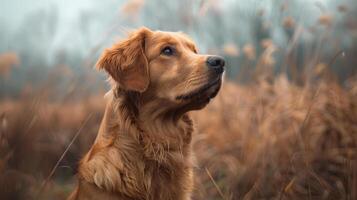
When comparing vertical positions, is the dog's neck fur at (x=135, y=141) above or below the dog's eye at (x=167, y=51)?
below

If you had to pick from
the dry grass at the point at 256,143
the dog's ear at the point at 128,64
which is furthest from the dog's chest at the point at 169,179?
A: the dog's ear at the point at 128,64

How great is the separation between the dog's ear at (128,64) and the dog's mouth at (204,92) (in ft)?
0.98

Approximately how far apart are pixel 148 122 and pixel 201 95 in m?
0.44

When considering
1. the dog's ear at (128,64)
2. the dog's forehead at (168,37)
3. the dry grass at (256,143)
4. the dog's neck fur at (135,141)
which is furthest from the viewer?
the dog's forehead at (168,37)

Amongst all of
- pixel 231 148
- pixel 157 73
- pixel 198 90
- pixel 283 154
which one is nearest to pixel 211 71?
pixel 198 90

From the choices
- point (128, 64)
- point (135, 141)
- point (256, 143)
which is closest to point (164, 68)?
point (128, 64)

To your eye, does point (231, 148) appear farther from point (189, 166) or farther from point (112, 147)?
point (112, 147)

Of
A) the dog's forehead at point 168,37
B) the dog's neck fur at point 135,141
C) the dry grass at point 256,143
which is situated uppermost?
the dog's forehead at point 168,37

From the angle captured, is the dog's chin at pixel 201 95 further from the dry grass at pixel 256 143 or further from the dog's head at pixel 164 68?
the dry grass at pixel 256 143

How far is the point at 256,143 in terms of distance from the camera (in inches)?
202

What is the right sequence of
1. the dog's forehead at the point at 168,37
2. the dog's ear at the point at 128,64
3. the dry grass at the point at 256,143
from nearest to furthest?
1. the dog's ear at the point at 128,64
2. the dry grass at the point at 256,143
3. the dog's forehead at the point at 168,37

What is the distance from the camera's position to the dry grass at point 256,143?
12.3 feet

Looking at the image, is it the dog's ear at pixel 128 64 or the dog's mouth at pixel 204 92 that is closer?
the dog's mouth at pixel 204 92

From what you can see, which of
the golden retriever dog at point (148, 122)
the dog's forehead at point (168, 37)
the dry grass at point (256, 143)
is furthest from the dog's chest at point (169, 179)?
the dog's forehead at point (168, 37)
